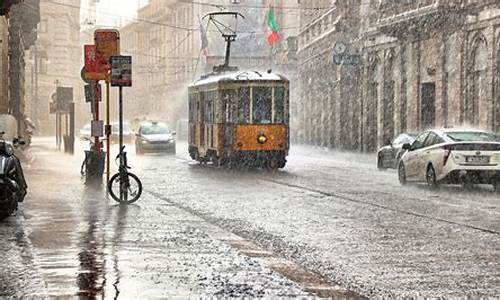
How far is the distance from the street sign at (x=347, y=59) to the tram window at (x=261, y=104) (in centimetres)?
1593

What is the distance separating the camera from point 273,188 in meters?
23.3

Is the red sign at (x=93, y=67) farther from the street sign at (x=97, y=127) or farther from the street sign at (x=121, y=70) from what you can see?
the street sign at (x=121, y=70)

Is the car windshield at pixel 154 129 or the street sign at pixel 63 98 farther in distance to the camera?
the car windshield at pixel 154 129

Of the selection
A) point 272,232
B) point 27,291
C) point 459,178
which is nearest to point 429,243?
point 272,232

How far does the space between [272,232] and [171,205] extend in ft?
16.1

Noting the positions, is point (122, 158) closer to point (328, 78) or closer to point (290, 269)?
point (290, 269)

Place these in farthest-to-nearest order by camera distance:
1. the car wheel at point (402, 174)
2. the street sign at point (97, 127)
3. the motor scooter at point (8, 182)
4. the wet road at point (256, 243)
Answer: the car wheel at point (402, 174) → the street sign at point (97, 127) → the motor scooter at point (8, 182) → the wet road at point (256, 243)

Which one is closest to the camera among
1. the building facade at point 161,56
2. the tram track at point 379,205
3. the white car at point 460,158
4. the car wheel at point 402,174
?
the tram track at point 379,205

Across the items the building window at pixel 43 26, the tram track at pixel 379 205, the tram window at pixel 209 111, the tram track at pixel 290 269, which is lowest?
the tram track at pixel 379 205

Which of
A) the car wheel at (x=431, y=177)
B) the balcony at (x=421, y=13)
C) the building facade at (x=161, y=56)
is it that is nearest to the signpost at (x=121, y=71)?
the car wheel at (x=431, y=177)

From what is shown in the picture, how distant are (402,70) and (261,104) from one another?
43.5ft

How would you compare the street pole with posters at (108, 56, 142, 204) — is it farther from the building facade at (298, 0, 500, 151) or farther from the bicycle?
the building facade at (298, 0, 500, 151)

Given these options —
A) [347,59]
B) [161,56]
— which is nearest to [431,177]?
[347,59]

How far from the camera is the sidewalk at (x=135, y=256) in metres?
8.96
